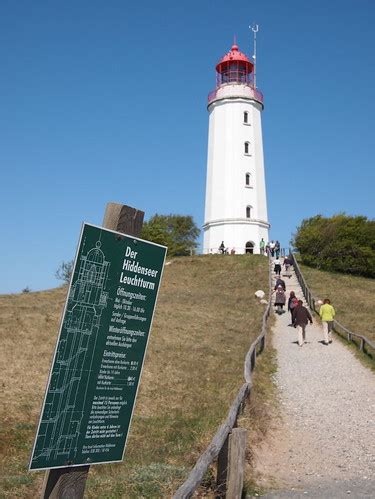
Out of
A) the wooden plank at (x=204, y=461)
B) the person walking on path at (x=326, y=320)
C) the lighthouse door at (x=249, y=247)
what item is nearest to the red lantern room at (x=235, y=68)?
the lighthouse door at (x=249, y=247)

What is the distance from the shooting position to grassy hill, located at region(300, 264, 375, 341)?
2269 cm

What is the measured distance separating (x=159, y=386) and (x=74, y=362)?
9.38m

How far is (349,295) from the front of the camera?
30.5m

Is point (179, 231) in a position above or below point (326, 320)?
above

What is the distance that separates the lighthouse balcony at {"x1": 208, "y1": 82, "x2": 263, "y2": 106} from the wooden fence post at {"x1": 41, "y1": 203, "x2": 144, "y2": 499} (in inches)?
1690

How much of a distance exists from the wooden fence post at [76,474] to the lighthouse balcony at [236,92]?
1690 inches

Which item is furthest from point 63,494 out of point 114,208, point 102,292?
point 114,208

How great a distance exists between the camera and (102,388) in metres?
3.89

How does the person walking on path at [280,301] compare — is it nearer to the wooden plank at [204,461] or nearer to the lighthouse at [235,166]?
the lighthouse at [235,166]

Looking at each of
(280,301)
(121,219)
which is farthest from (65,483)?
(280,301)

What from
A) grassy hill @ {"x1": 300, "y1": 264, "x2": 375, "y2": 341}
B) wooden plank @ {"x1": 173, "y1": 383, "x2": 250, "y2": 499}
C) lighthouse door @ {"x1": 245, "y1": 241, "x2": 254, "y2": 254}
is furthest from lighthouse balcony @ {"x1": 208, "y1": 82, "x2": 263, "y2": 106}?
wooden plank @ {"x1": 173, "y1": 383, "x2": 250, "y2": 499}

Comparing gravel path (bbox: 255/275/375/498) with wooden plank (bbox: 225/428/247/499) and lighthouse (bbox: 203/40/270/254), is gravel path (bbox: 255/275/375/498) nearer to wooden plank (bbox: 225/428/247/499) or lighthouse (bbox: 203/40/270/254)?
wooden plank (bbox: 225/428/247/499)

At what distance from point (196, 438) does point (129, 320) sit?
16.0 feet

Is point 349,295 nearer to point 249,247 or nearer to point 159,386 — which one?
point 249,247
